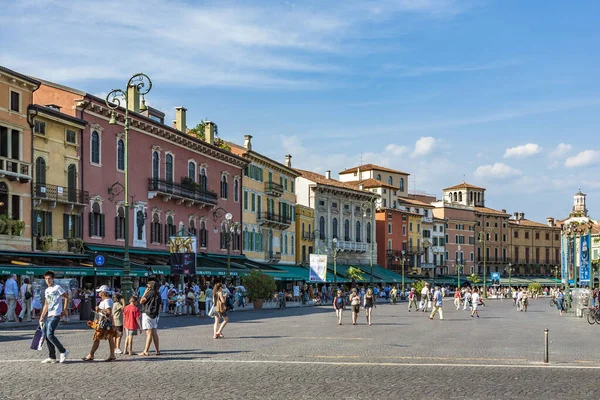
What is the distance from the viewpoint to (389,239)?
106 m

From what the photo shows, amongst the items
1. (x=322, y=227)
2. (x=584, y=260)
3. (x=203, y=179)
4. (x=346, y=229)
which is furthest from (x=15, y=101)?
(x=346, y=229)

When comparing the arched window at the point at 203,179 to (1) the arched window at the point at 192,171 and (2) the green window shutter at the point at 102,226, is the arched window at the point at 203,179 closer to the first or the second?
(1) the arched window at the point at 192,171

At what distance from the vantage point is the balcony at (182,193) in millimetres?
52219

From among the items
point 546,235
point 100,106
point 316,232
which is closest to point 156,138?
point 100,106

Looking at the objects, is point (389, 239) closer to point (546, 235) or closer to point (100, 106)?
point (546, 235)

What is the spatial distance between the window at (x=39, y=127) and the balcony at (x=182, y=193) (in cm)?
1113

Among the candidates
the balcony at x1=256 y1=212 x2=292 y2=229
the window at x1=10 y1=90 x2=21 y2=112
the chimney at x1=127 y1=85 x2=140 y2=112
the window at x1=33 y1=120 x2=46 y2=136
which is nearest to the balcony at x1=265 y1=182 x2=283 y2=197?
the balcony at x1=256 y1=212 x2=292 y2=229

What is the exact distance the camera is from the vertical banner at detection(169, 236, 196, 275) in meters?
38.4

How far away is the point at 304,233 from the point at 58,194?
142ft

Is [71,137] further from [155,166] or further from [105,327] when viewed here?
[105,327]

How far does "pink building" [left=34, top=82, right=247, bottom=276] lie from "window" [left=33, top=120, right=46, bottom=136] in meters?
2.95

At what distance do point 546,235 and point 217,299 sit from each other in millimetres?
131444

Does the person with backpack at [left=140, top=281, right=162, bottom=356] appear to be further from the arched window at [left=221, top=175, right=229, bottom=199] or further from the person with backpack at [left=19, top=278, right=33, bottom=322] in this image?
the arched window at [left=221, top=175, right=229, bottom=199]

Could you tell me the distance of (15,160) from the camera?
1527 inches
